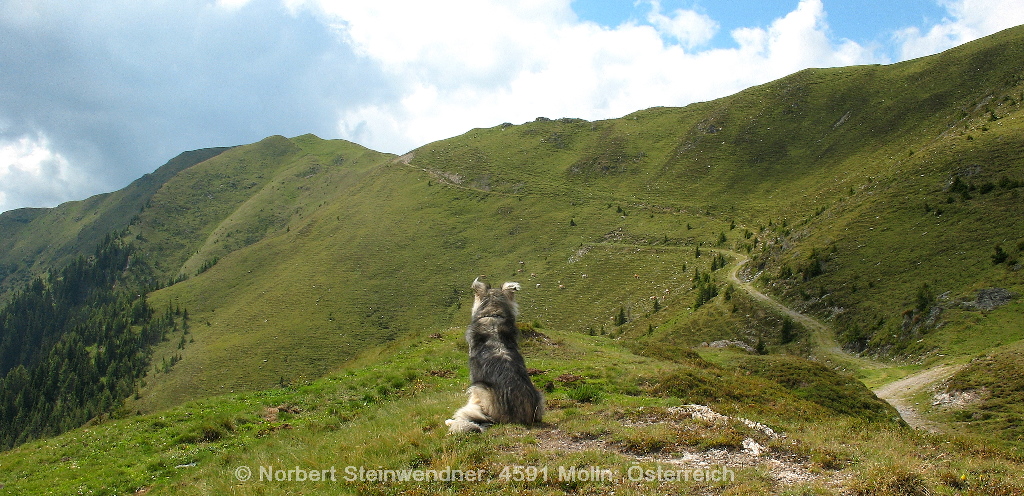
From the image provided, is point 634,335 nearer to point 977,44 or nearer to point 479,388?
point 479,388

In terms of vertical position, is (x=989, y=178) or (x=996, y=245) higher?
(x=989, y=178)

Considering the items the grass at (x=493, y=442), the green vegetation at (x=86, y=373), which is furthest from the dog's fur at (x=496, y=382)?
the green vegetation at (x=86, y=373)

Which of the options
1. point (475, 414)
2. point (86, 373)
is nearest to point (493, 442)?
point (475, 414)

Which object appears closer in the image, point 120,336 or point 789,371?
point 789,371

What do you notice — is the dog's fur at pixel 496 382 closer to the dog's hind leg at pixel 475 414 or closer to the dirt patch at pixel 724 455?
the dog's hind leg at pixel 475 414

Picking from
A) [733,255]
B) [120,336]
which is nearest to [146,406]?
[120,336]

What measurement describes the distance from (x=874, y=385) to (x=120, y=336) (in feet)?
460

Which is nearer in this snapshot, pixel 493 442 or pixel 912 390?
pixel 493 442

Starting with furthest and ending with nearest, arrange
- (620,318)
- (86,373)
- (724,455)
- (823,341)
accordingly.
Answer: (86,373) → (620,318) → (823,341) → (724,455)

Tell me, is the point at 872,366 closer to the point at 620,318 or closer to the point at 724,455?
the point at 620,318

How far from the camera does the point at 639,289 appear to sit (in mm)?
61656

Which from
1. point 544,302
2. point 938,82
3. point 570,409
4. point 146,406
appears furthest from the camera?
point 938,82

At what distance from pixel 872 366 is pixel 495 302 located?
30106 mm

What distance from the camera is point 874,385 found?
2766 centimetres
